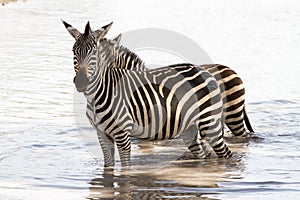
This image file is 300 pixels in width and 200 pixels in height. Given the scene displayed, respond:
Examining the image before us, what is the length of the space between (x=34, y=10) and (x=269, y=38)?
10641 mm

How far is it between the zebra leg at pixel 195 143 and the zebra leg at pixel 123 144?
3.15 feet

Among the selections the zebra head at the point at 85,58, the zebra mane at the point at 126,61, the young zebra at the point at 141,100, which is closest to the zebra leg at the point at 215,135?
the young zebra at the point at 141,100

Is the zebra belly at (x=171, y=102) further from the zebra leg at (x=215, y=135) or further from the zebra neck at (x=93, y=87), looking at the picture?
the zebra neck at (x=93, y=87)

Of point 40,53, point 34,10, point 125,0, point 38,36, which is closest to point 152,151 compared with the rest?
point 40,53

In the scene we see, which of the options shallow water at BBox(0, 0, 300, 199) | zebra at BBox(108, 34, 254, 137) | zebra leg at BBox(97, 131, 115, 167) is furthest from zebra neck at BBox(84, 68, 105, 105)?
zebra at BBox(108, 34, 254, 137)

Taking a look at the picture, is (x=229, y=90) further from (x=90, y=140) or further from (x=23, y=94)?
(x=23, y=94)

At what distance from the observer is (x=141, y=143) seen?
10180 mm

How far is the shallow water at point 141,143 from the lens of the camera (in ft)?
26.0

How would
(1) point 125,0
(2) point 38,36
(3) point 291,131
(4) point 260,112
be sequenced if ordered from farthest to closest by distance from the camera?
(1) point 125,0
(2) point 38,36
(4) point 260,112
(3) point 291,131

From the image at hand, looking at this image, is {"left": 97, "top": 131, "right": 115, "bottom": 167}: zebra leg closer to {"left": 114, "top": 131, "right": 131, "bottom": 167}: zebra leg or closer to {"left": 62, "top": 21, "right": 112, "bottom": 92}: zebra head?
{"left": 114, "top": 131, "right": 131, "bottom": 167}: zebra leg

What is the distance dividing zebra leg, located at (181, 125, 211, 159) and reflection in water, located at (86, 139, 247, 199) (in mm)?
92

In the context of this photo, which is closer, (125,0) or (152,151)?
(152,151)

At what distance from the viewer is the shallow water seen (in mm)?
7930

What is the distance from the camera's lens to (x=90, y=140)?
33.4ft
